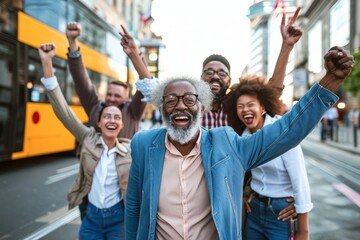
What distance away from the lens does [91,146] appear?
2789mm

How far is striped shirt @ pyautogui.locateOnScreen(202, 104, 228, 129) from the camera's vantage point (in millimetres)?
2877

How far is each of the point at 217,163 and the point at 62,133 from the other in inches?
336

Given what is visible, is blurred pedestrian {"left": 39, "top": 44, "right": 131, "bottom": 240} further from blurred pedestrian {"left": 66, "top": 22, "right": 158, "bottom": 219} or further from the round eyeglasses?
the round eyeglasses

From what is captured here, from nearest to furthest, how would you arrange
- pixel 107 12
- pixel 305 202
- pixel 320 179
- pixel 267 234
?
pixel 305 202
pixel 267 234
pixel 320 179
pixel 107 12

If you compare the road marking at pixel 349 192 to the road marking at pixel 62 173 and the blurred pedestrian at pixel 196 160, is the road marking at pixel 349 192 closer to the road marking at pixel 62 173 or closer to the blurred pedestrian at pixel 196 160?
the blurred pedestrian at pixel 196 160

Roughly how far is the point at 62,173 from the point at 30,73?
2463mm

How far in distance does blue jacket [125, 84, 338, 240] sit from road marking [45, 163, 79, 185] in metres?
5.94

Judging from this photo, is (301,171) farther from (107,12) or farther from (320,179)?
(107,12)

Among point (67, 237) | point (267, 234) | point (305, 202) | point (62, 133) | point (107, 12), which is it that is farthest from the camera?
point (107, 12)

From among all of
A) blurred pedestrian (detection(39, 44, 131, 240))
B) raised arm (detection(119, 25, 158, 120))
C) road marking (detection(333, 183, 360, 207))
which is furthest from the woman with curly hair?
road marking (detection(333, 183, 360, 207))

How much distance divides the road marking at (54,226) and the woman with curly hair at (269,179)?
9.35 ft

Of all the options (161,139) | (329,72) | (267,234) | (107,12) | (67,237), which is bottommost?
(67,237)

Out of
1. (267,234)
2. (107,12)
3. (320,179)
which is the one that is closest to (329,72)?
(267,234)

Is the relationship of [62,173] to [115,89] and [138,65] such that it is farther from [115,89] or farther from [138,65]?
[138,65]
